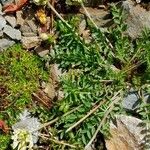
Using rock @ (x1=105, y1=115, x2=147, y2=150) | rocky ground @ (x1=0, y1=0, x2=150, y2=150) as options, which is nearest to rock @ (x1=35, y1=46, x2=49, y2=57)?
rocky ground @ (x1=0, y1=0, x2=150, y2=150)

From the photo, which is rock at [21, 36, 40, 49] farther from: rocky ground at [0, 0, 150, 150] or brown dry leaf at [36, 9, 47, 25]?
brown dry leaf at [36, 9, 47, 25]

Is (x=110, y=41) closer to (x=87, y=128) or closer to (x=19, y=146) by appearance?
(x=87, y=128)

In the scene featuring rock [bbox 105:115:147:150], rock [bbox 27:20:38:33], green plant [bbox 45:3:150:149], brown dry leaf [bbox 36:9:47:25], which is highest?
brown dry leaf [bbox 36:9:47:25]

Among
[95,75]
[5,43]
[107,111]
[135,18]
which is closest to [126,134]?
[107,111]

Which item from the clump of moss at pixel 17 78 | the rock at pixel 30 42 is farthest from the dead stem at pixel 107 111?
the rock at pixel 30 42

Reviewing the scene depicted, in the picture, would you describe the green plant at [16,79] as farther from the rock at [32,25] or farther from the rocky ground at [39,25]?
the rock at [32,25]

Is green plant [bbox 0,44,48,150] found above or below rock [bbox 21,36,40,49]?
below

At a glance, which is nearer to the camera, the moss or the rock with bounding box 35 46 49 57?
the moss
